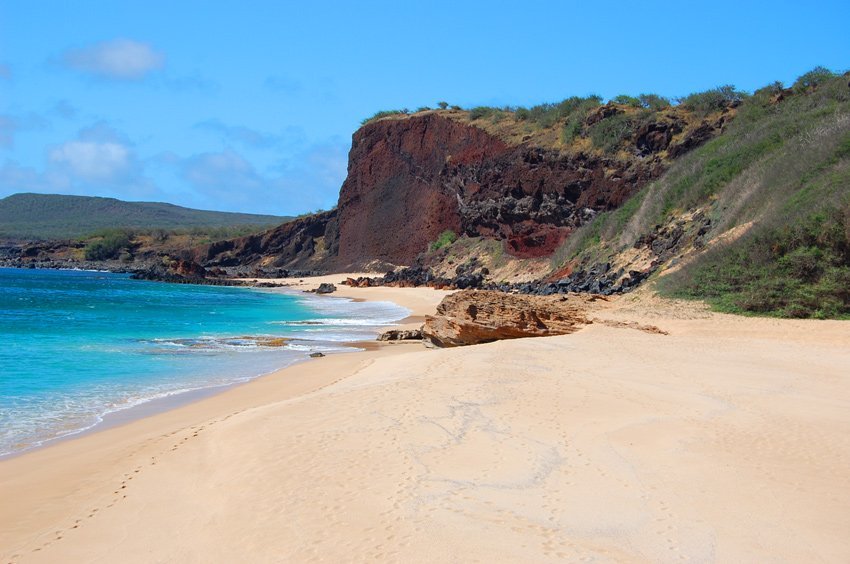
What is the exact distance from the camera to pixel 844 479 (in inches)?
233

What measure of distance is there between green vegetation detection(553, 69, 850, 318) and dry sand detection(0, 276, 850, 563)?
5310 millimetres

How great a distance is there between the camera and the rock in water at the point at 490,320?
15.1 meters

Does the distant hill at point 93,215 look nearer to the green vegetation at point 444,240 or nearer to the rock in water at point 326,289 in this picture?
the green vegetation at point 444,240

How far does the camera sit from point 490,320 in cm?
1509

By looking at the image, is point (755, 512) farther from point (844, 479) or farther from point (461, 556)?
point (461, 556)

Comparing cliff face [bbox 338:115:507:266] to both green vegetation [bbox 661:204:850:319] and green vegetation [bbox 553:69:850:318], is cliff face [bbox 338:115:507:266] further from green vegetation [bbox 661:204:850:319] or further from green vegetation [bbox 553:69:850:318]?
green vegetation [bbox 661:204:850:319]

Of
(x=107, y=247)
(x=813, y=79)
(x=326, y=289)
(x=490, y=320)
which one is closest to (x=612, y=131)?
(x=813, y=79)

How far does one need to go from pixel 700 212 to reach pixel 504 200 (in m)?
18.2

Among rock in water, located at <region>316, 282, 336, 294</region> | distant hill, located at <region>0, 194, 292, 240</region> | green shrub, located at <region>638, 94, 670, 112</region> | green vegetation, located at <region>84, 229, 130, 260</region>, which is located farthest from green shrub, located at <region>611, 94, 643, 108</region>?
distant hill, located at <region>0, 194, 292, 240</region>

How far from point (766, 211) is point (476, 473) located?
54.4ft

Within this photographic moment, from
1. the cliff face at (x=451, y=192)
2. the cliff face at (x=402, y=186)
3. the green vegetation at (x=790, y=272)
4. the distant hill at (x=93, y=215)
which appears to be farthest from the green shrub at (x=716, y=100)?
the distant hill at (x=93, y=215)

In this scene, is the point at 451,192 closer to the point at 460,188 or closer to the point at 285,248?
the point at 460,188

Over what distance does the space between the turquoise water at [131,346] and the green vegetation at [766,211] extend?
9.42 meters

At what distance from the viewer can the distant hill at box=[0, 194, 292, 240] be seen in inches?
5512
